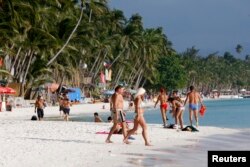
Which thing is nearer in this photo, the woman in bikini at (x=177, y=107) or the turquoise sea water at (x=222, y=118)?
the woman in bikini at (x=177, y=107)

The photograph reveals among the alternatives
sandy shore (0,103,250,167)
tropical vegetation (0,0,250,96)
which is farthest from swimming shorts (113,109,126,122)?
tropical vegetation (0,0,250,96)

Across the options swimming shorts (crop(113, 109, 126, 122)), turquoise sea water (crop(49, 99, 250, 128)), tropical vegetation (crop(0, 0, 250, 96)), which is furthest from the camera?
tropical vegetation (crop(0, 0, 250, 96))

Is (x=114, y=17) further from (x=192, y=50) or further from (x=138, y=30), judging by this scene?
(x=192, y=50)

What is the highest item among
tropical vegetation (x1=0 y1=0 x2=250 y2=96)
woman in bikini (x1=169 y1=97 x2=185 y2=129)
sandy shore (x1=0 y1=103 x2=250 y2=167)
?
tropical vegetation (x1=0 y1=0 x2=250 y2=96)

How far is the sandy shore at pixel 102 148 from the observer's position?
11.3 metres

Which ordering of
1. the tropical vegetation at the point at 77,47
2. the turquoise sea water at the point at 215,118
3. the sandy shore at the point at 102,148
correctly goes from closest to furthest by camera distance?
the sandy shore at the point at 102,148, the turquoise sea water at the point at 215,118, the tropical vegetation at the point at 77,47

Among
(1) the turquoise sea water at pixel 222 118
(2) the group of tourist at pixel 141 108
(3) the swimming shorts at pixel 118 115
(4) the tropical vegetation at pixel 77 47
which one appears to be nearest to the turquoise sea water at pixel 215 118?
(1) the turquoise sea water at pixel 222 118

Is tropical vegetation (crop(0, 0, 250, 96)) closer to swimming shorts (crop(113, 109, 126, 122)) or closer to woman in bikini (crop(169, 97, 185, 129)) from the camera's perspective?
woman in bikini (crop(169, 97, 185, 129))

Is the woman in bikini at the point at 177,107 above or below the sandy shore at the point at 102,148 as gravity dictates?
above

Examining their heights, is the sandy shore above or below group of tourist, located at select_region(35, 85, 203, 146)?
below

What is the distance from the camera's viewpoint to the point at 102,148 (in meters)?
13.7

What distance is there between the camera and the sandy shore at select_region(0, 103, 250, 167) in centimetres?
1129

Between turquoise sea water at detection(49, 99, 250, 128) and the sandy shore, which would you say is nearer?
the sandy shore

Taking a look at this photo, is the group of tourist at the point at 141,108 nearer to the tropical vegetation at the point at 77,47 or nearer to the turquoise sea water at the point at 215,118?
the turquoise sea water at the point at 215,118
